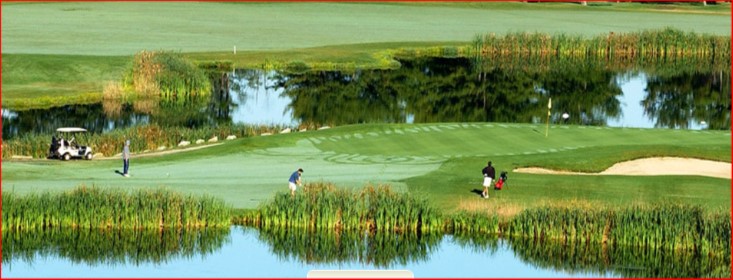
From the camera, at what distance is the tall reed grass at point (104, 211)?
A: 162 ft

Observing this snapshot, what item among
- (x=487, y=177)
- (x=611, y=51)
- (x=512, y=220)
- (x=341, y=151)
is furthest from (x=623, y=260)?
(x=611, y=51)

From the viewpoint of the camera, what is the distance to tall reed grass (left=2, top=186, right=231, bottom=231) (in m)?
49.4

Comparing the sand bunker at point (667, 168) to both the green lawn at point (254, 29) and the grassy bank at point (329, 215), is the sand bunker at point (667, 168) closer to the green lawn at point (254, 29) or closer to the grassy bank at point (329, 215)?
the grassy bank at point (329, 215)

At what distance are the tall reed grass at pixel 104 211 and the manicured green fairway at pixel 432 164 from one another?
10.3 ft

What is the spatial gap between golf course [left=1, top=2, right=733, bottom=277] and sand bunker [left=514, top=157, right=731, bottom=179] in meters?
0.10

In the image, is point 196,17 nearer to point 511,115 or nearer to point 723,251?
point 511,115

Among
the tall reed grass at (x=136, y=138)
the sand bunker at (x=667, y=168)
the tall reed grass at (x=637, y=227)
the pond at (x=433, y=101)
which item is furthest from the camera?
the pond at (x=433, y=101)

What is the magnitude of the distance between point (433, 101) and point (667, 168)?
34749mm

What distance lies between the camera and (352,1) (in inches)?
7436

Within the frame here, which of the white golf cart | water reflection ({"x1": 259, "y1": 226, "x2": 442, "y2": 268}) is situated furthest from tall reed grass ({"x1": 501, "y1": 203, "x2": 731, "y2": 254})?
the white golf cart

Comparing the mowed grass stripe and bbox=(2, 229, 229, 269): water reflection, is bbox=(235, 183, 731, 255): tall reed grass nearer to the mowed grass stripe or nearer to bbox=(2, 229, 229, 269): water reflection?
bbox=(2, 229, 229, 269): water reflection

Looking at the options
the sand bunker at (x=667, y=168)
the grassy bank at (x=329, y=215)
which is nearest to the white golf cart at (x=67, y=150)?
the grassy bank at (x=329, y=215)

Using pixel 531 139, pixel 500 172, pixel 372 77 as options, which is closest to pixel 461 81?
pixel 372 77

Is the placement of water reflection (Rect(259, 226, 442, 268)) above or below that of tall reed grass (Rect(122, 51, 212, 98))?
below
